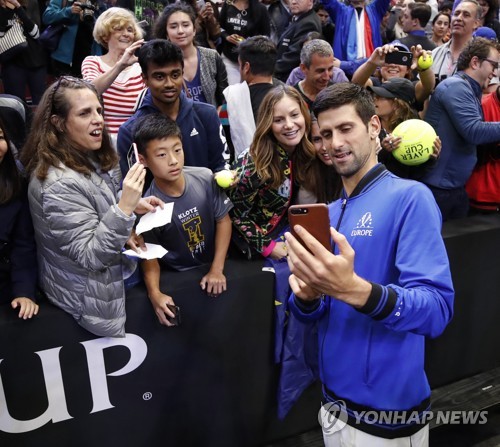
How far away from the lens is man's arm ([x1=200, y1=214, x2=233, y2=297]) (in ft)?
8.91

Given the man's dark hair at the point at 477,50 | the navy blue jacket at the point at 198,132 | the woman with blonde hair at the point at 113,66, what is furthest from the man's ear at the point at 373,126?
the woman with blonde hair at the point at 113,66

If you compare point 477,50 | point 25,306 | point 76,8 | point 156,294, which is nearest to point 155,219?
point 156,294

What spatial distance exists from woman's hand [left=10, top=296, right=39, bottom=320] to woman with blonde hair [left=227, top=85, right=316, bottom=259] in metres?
1.10

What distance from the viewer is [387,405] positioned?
1.86m

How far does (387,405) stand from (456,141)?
7.11 ft

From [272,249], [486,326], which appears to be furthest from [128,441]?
[486,326]

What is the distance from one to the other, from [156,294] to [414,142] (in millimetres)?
1736

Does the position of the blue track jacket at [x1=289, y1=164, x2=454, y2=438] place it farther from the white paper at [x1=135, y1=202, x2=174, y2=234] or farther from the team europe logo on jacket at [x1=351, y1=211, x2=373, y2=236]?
the white paper at [x1=135, y1=202, x2=174, y2=234]

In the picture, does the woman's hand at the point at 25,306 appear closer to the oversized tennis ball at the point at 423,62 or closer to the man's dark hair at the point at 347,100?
the man's dark hair at the point at 347,100

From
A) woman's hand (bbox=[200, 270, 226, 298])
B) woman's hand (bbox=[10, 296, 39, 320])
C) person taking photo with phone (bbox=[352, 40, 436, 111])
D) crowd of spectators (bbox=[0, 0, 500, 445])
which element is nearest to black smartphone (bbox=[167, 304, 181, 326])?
crowd of spectators (bbox=[0, 0, 500, 445])

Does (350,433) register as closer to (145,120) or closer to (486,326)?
(145,120)

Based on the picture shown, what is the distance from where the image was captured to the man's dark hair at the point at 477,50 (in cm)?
347

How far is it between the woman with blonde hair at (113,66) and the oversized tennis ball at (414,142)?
1784 mm

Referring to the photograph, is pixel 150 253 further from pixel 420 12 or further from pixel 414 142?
pixel 420 12
